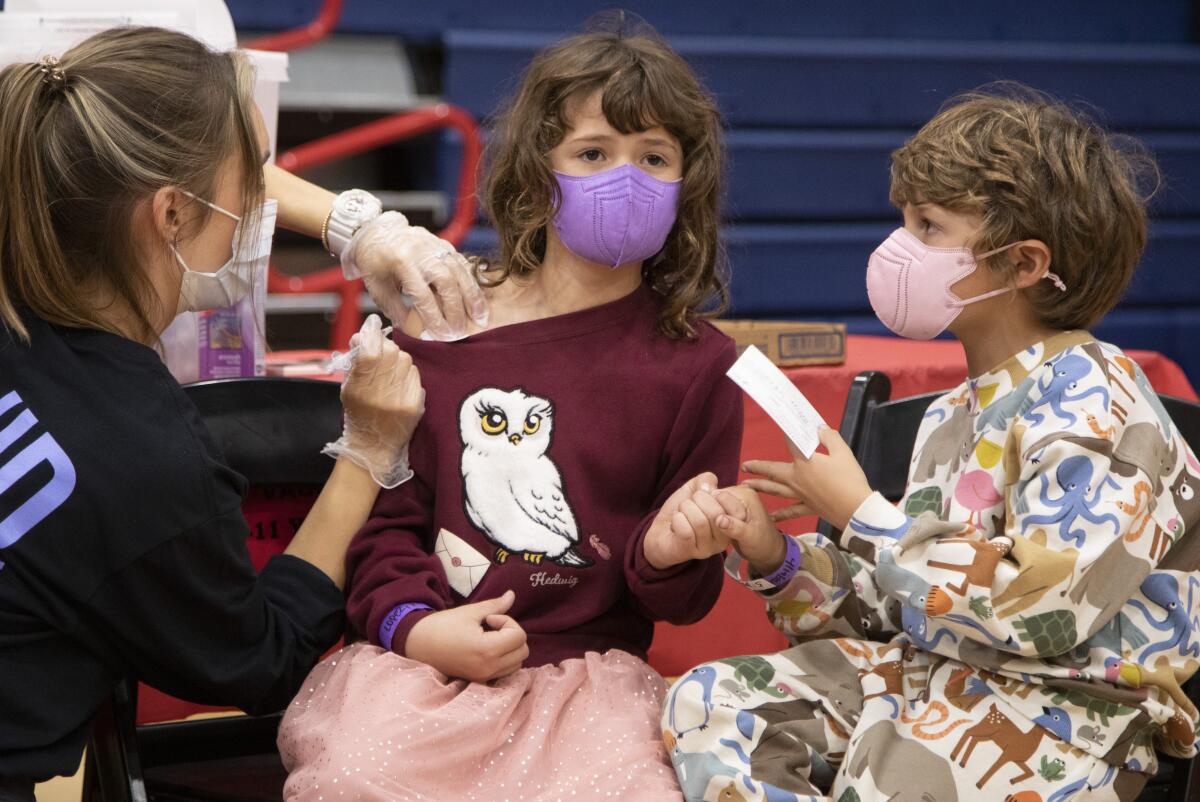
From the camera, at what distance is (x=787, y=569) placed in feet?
4.94

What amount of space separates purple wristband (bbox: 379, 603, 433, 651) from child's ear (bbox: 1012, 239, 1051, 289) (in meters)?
0.72

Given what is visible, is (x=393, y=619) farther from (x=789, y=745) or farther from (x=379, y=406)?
(x=789, y=745)

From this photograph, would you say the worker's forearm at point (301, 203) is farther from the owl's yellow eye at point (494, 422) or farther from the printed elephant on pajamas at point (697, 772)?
the printed elephant on pajamas at point (697, 772)

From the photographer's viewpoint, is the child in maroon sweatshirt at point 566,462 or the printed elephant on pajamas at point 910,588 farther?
the child in maroon sweatshirt at point 566,462

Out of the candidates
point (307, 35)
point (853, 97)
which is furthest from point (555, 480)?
point (853, 97)

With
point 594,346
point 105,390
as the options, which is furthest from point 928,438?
point 105,390

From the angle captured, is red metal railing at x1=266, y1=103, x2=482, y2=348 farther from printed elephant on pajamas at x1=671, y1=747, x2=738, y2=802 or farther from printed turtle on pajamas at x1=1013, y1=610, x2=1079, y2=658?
printed turtle on pajamas at x1=1013, y1=610, x2=1079, y2=658

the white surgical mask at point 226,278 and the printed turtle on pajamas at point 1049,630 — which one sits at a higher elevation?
the white surgical mask at point 226,278

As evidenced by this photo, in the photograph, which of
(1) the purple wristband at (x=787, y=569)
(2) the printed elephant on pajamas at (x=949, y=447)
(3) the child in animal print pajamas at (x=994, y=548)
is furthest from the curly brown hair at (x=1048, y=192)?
(1) the purple wristband at (x=787, y=569)

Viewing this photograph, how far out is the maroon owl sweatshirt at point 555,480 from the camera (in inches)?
59.1

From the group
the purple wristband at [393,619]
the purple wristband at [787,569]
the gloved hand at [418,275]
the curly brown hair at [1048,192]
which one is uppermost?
the curly brown hair at [1048,192]

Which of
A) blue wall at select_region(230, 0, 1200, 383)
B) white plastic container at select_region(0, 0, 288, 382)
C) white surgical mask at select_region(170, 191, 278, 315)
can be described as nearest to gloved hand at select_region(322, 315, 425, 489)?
white surgical mask at select_region(170, 191, 278, 315)

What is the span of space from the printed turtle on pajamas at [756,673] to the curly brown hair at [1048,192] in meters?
0.47

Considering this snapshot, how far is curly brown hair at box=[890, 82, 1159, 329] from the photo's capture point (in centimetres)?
142
